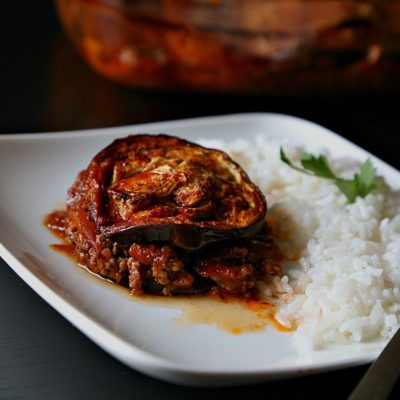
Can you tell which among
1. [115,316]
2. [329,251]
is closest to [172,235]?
[115,316]

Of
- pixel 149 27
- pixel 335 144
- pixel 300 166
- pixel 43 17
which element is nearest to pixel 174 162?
pixel 300 166

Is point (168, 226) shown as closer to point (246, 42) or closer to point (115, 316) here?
point (115, 316)

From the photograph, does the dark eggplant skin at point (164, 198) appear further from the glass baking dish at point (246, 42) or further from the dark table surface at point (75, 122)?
the glass baking dish at point (246, 42)

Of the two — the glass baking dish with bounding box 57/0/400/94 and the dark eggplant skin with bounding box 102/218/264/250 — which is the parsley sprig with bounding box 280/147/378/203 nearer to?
the dark eggplant skin with bounding box 102/218/264/250

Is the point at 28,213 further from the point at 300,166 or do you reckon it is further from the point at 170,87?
the point at 170,87

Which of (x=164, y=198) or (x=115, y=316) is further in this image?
(x=164, y=198)

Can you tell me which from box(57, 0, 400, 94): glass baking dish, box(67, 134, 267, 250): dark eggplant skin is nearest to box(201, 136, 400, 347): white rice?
box(67, 134, 267, 250): dark eggplant skin
